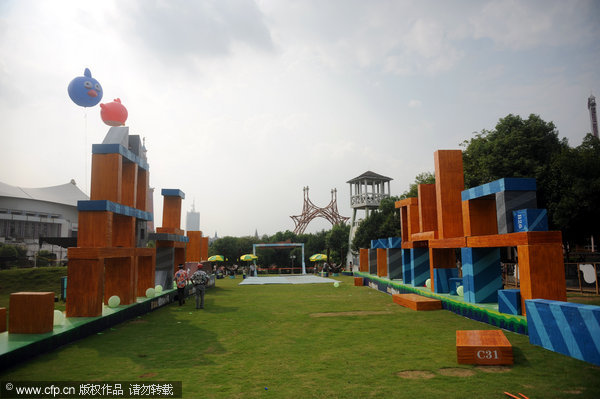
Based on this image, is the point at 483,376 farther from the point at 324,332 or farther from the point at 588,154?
the point at 588,154

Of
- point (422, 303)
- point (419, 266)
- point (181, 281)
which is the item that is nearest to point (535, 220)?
point (422, 303)

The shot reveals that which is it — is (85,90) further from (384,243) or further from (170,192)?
(384,243)

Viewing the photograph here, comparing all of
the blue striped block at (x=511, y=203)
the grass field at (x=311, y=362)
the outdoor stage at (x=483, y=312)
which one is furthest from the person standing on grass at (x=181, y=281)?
the blue striped block at (x=511, y=203)

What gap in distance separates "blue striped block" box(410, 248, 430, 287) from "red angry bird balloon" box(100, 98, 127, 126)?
14.8m

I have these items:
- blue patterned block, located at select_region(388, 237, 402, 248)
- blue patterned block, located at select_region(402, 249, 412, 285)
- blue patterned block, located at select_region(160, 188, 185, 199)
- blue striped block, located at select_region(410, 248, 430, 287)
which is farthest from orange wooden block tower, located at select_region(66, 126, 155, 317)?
blue patterned block, located at select_region(388, 237, 402, 248)

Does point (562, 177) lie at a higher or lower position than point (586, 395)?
higher

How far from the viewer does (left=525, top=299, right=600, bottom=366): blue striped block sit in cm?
651

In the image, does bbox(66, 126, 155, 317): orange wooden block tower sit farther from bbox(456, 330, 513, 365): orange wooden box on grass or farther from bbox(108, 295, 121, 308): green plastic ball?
bbox(456, 330, 513, 365): orange wooden box on grass

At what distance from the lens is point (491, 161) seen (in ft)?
76.4

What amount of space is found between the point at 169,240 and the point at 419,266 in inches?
507

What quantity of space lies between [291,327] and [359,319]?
2.40 meters

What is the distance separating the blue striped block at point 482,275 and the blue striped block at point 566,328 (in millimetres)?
4192

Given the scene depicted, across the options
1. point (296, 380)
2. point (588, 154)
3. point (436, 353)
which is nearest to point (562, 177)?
point (588, 154)

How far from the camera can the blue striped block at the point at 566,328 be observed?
6512mm
